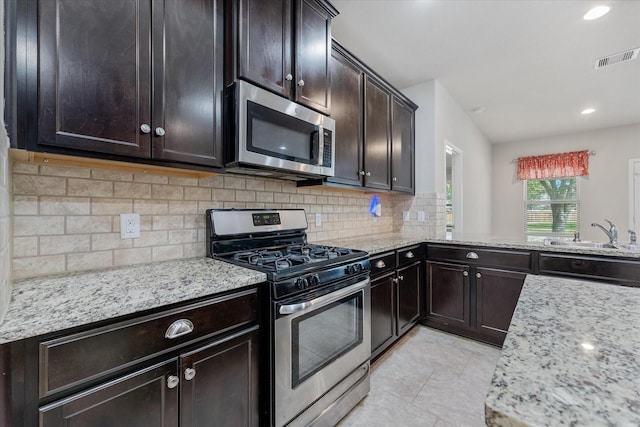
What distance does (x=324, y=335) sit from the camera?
4.93 feet

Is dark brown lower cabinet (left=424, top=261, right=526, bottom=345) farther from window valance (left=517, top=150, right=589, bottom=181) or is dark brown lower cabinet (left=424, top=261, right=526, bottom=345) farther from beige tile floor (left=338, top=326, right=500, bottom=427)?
window valance (left=517, top=150, right=589, bottom=181)

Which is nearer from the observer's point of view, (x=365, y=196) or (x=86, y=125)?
(x=86, y=125)

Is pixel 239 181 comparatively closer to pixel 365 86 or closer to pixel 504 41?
pixel 365 86

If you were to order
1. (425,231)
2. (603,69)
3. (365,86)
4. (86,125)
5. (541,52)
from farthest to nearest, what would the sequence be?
(425,231) < (603,69) < (541,52) < (365,86) < (86,125)

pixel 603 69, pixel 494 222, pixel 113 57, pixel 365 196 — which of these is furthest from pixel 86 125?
pixel 494 222

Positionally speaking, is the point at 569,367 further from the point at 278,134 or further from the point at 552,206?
the point at 552,206

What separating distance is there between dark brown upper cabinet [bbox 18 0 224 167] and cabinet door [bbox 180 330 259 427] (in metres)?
0.85

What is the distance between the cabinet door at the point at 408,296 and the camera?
240 cm

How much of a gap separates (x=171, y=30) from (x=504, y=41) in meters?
2.71

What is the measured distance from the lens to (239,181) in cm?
187

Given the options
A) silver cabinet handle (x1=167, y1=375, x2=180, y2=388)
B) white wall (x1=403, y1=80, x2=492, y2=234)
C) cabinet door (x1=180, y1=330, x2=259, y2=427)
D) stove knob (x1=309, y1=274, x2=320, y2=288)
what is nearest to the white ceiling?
white wall (x1=403, y1=80, x2=492, y2=234)

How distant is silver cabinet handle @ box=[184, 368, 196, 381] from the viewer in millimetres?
999

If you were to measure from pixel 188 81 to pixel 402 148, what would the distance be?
7.60 ft

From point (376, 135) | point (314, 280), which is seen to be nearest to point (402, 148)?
point (376, 135)
